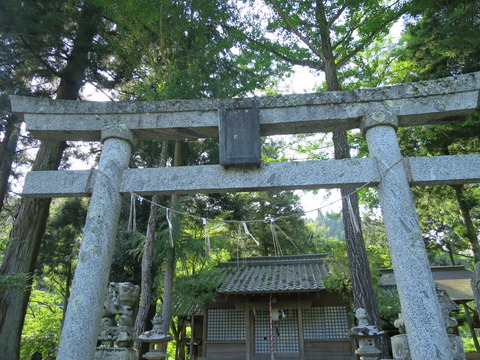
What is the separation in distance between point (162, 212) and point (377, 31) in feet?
28.4

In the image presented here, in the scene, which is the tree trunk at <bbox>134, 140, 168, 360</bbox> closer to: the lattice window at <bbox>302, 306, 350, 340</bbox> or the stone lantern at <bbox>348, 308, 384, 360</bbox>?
the lattice window at <bbox>302, 306, 350, 340</bbox>

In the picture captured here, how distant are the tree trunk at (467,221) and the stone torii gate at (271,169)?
833cm

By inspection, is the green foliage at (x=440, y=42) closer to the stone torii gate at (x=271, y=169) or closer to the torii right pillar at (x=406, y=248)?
the stone torii gate at (x=271, y=169)

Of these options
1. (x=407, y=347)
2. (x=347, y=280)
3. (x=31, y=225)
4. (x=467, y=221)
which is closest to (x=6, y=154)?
(x=31, y=225)

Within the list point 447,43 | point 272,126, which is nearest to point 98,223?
point 272,126

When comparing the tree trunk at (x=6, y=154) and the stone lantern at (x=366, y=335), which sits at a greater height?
the tree trunk at (x=6, y=154)

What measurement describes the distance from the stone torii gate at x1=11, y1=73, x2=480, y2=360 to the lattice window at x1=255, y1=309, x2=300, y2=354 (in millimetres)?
8542

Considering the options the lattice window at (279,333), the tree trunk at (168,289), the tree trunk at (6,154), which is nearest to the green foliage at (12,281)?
the tree trunk at (168,289)

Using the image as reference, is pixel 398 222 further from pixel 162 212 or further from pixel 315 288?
pixel 162 212

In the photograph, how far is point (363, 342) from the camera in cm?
564

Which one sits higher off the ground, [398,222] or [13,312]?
[398,222]

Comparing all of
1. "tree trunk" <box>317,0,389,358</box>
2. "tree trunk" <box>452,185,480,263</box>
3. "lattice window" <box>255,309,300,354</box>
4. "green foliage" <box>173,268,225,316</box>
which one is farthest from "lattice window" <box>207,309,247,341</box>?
"tree trunk" <box>452,185,480,263</box>

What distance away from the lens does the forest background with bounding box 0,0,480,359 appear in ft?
25.0

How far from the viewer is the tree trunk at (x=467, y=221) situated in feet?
34.0
